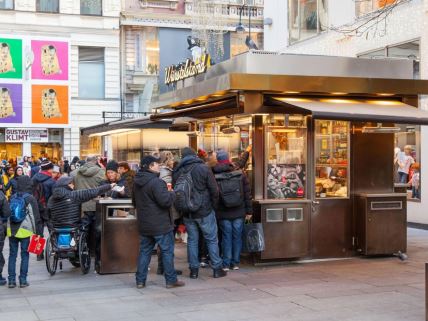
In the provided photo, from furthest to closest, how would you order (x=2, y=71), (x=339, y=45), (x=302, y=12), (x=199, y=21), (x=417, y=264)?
(x=2, y=71)
(x=199, y=21)
(x=302, y=12)
(x=339, y=45)
(x=417, y=264)

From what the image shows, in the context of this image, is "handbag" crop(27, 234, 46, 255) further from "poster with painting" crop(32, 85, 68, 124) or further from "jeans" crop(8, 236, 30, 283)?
"poster with painting" crop(32, 85, 68, 124)

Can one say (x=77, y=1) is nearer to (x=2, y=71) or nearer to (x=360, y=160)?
(x=2, y=71)

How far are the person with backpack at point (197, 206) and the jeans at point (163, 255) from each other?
0.69 metres

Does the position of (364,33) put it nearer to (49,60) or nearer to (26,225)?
(26,225)

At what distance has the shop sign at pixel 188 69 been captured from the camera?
38.2 feet

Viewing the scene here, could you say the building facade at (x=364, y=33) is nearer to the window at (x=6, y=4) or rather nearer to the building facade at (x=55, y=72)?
the building facade at (x=55, y=72)

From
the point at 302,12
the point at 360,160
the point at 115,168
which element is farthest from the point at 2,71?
the point at 360,160

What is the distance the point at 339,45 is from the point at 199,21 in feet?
22.1

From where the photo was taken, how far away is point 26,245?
29.7ft

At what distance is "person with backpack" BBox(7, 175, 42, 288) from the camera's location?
29.3ft

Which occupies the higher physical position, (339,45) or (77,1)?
(77,1)

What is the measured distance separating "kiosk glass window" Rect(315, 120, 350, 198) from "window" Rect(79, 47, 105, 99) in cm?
2326

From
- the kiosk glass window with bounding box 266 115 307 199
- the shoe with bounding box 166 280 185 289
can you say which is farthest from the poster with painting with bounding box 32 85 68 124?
the shoe with bounding box 166 280 185 289

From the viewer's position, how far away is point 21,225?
8.96 meters
